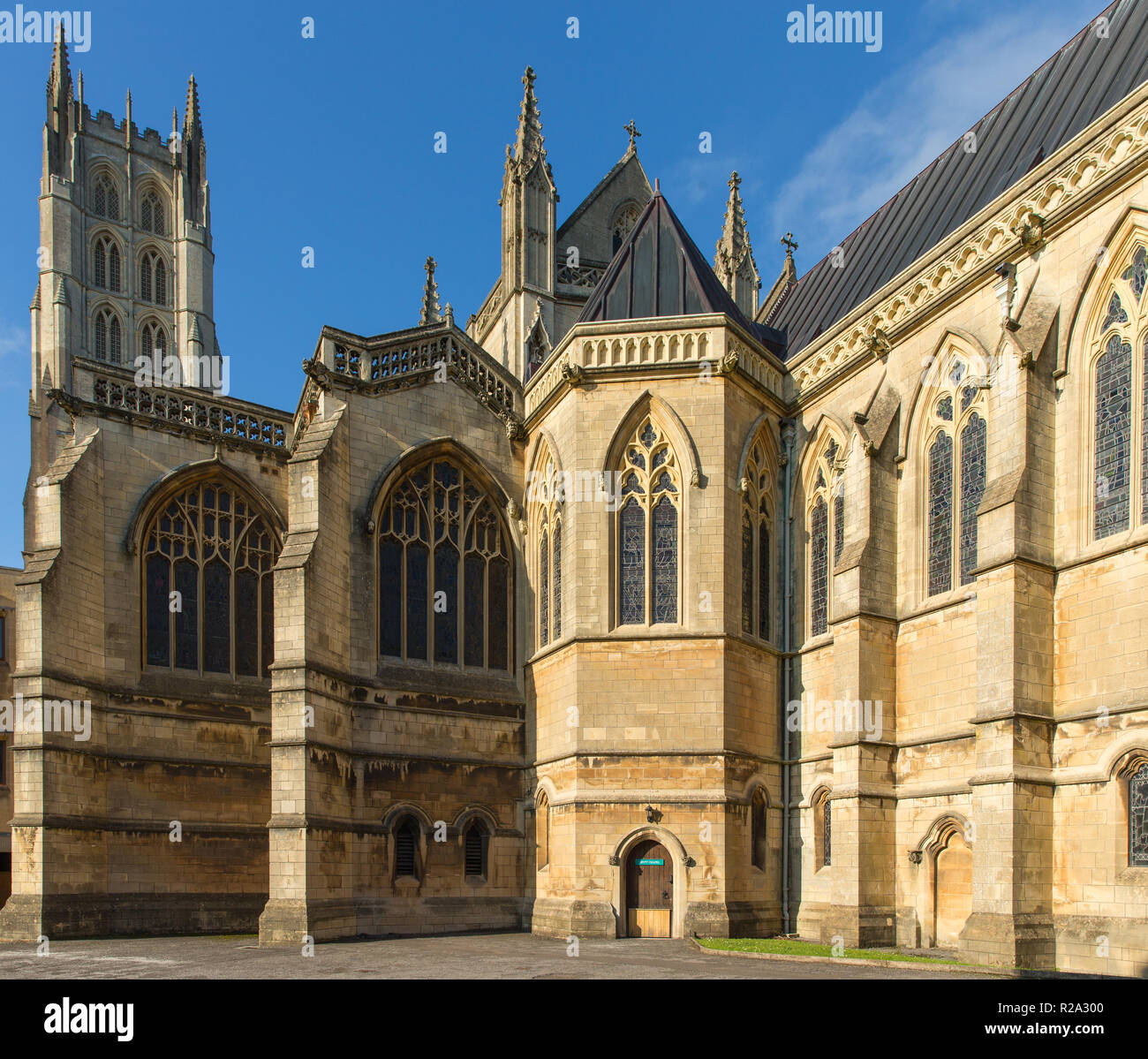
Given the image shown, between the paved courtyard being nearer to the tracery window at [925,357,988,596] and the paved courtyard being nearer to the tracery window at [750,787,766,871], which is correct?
the tracery window at [750,787,766,871]

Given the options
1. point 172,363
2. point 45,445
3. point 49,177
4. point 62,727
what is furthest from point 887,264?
point 49,177

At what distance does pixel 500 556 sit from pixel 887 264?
10.0m

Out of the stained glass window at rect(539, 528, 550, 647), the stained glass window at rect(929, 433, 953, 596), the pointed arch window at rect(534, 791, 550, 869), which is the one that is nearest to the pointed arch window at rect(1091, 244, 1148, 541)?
the stained glass window at rect(929, 433, 953, 596)

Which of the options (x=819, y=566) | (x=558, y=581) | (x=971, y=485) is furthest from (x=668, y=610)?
(x=971, y=485)

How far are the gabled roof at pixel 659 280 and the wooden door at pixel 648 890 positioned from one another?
10.1 m

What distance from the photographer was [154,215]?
60.4 m

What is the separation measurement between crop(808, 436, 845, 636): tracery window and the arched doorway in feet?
15.6

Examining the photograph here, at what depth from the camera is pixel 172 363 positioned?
188 ft

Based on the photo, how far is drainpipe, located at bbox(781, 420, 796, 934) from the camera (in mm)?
20719

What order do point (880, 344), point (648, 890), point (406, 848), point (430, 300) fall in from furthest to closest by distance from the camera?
point (430, 300), point (406, 848), point (880, 344), point (648, 890)

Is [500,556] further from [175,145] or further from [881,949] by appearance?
[175,145]

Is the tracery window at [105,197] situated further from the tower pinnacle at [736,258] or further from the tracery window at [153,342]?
the tower pinnacle at [736,258]

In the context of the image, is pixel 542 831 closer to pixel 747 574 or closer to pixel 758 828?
pixel 758 828

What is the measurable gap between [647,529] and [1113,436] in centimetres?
840
